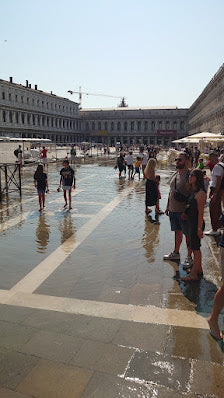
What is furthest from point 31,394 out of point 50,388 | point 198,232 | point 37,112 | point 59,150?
point 37,112

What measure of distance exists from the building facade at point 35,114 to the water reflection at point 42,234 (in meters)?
67.3

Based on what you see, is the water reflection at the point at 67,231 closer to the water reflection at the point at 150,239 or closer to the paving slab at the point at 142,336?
the water reflection at the point at 150,239

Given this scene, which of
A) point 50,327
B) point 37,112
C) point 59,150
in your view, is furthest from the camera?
point 37,112

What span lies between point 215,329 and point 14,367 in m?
2.03

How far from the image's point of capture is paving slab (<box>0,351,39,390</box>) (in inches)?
107

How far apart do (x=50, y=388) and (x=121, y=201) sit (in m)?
8.51

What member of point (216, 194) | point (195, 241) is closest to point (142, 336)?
point (195, 241)

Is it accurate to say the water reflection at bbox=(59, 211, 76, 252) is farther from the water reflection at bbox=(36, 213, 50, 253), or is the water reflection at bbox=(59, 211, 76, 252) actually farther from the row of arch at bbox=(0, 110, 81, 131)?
the row of arch at bbox=(0, 110, 81, 131)

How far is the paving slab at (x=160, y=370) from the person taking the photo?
2693mm

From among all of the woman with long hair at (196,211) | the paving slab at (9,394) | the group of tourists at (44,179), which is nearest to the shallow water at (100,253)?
the group of tourists at (44,179)

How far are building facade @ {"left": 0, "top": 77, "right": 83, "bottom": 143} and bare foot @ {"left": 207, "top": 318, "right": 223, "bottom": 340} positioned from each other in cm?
7281

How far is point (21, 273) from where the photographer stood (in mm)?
5090

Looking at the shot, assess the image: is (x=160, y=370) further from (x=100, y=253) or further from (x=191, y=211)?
(x=100, y=253)

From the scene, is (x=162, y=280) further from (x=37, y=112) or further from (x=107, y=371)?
(x=37, y=112)
